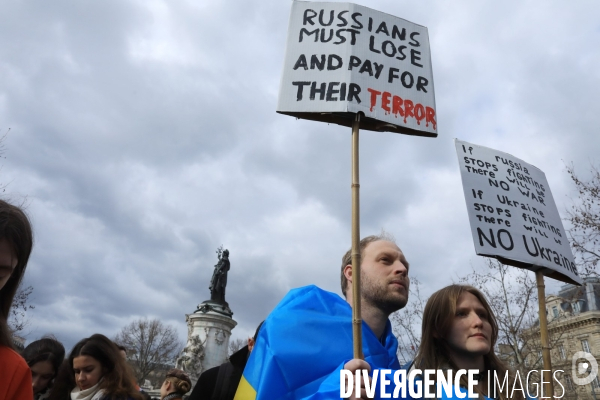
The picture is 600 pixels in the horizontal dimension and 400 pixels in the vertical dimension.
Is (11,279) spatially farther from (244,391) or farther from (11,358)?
(244,391)

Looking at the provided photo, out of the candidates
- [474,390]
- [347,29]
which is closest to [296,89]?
[347,29]

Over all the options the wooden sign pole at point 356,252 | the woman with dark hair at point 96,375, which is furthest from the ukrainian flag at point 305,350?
the woman with dark hair at point 96,375

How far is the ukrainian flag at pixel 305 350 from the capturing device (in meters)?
2.30

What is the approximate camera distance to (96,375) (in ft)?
12.3

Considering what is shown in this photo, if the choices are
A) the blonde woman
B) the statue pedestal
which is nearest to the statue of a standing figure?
the statue pedestal

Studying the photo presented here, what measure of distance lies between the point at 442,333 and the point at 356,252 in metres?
0.97

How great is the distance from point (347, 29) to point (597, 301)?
43879 millimetres

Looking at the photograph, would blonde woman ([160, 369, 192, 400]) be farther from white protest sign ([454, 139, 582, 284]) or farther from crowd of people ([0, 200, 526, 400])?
white protest sign ([454, 139, 582, 284])

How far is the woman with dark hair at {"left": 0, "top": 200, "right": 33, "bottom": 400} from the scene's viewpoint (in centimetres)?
159

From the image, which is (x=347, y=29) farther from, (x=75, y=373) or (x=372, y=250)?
(x=75, y=373)

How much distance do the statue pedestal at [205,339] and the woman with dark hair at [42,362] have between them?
15.1 metres

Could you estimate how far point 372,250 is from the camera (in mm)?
3053

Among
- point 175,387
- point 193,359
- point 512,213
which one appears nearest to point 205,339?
point 193,359

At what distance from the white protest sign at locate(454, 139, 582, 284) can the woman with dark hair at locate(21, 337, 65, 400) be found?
371 cm
